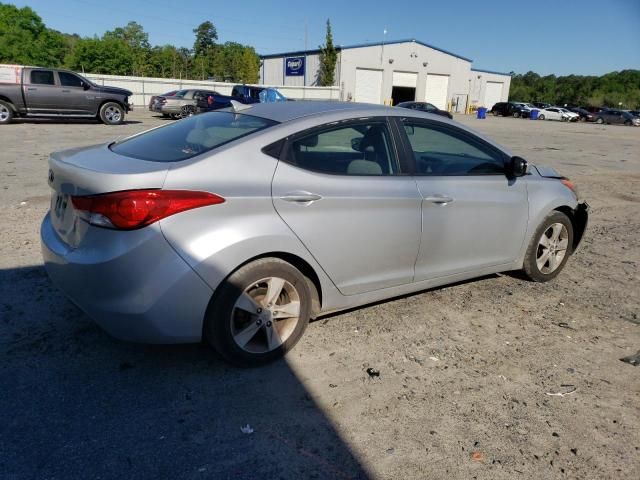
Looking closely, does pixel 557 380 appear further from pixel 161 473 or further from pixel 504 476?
pixel 161 473

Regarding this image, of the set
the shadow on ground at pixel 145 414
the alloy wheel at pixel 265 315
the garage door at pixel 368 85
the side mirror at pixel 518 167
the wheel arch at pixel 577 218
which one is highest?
the garage door at pixel 368 85

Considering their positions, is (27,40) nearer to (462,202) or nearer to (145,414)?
(462,202)

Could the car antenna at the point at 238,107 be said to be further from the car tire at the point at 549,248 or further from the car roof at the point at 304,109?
the car tire at the point at 549,248

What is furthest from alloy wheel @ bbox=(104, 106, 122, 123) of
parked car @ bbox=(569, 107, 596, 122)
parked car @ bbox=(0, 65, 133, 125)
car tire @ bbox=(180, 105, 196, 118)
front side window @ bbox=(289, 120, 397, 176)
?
parked car @ bbox=(569, 107, 596, 122)

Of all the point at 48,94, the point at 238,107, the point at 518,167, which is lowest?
the point at 518,167

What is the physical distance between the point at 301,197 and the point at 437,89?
58.8 meters

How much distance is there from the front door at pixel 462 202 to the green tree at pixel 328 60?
160 feet

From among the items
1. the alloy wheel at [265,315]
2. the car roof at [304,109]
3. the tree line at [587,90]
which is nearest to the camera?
the alloy wheel at [265,315]

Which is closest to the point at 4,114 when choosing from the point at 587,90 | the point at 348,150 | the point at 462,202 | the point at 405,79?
the point at 348,150

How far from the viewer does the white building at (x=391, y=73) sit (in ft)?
171

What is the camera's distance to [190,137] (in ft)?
11.4

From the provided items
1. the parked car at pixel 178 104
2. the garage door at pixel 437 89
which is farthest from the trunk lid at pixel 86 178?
the garage door at pixel 437 89

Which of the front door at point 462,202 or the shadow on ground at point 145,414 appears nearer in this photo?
the shadow on ground at point 145,414

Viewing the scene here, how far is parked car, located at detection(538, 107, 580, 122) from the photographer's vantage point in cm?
5581
